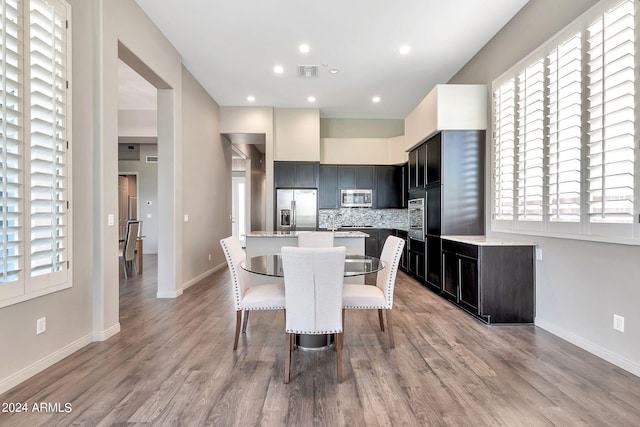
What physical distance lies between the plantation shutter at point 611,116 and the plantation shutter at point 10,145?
407cm

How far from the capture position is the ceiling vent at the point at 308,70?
4632 mm

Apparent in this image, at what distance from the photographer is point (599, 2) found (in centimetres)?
240

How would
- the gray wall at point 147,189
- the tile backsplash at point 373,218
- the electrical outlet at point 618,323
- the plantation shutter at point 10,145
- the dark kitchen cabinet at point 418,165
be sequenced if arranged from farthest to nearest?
the gray wall at point 147,189
the tile backsplash at point 373,218
the dark kitchen cabinet at point 418,165
the electrical outlet at point 618,323
the plantation shutter at point 10,145

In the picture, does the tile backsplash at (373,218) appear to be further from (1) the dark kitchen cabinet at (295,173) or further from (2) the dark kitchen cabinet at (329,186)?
(1) the dark kitchen cabinet at (295,173)

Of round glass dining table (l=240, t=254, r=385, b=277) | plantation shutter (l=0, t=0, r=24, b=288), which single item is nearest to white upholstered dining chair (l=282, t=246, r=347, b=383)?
round glass dining table (l=240, t=254, r=385, b=277)

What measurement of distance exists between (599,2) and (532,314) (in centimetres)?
276

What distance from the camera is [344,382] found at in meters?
2.10

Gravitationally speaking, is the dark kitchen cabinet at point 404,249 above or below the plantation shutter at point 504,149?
below

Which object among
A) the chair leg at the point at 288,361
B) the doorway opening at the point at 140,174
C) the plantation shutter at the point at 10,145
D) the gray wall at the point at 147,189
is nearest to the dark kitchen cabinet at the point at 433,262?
the chair leg at the point at 288,361

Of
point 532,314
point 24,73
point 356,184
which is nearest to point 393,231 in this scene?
point 356,184

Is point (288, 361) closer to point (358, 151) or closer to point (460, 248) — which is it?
point (460, 248)

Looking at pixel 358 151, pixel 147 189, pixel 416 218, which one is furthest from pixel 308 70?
pixel 147 189

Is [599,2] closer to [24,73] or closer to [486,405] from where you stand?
[486,405]

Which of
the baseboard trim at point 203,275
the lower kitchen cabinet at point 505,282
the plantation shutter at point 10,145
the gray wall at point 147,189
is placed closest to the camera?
the plantation shutter at point 10,145
